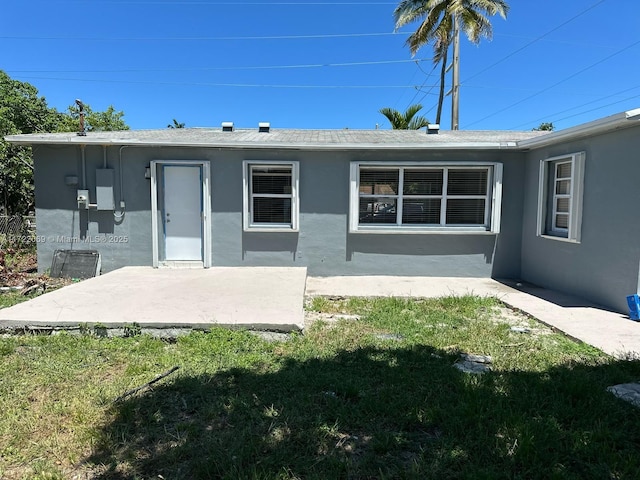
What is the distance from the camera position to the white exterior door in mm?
7520

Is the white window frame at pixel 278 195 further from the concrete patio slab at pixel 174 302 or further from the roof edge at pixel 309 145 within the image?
the concrete patio slab at pixel 174 302

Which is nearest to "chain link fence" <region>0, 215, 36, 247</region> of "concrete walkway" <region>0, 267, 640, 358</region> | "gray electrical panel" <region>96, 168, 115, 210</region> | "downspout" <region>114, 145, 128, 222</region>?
"gray electrical panel" <region>96, 168, 115, 210</region>

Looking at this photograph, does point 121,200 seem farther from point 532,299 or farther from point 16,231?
point 532,299

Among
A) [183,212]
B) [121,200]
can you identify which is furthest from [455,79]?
[121,200]

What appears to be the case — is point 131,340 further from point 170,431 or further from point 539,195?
point 539,195

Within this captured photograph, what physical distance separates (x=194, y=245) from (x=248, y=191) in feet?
5.14

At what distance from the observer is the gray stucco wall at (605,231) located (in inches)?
197

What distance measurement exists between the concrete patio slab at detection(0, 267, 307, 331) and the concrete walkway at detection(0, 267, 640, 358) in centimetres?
1

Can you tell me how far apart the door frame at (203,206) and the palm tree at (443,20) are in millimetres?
14642

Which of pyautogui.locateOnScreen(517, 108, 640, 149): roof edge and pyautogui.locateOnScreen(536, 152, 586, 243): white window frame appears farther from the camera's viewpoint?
pyautogui.locateOnScreen(536, 152, 586, 243): white window frame

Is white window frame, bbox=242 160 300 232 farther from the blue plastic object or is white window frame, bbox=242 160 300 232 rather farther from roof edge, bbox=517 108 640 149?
the blue plastic object

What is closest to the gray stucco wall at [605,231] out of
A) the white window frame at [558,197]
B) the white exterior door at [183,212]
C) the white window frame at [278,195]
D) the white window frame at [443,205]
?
the white window frame at [558,197]

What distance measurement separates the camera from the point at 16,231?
948 cm

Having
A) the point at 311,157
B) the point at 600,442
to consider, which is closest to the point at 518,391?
the point at 600,442
